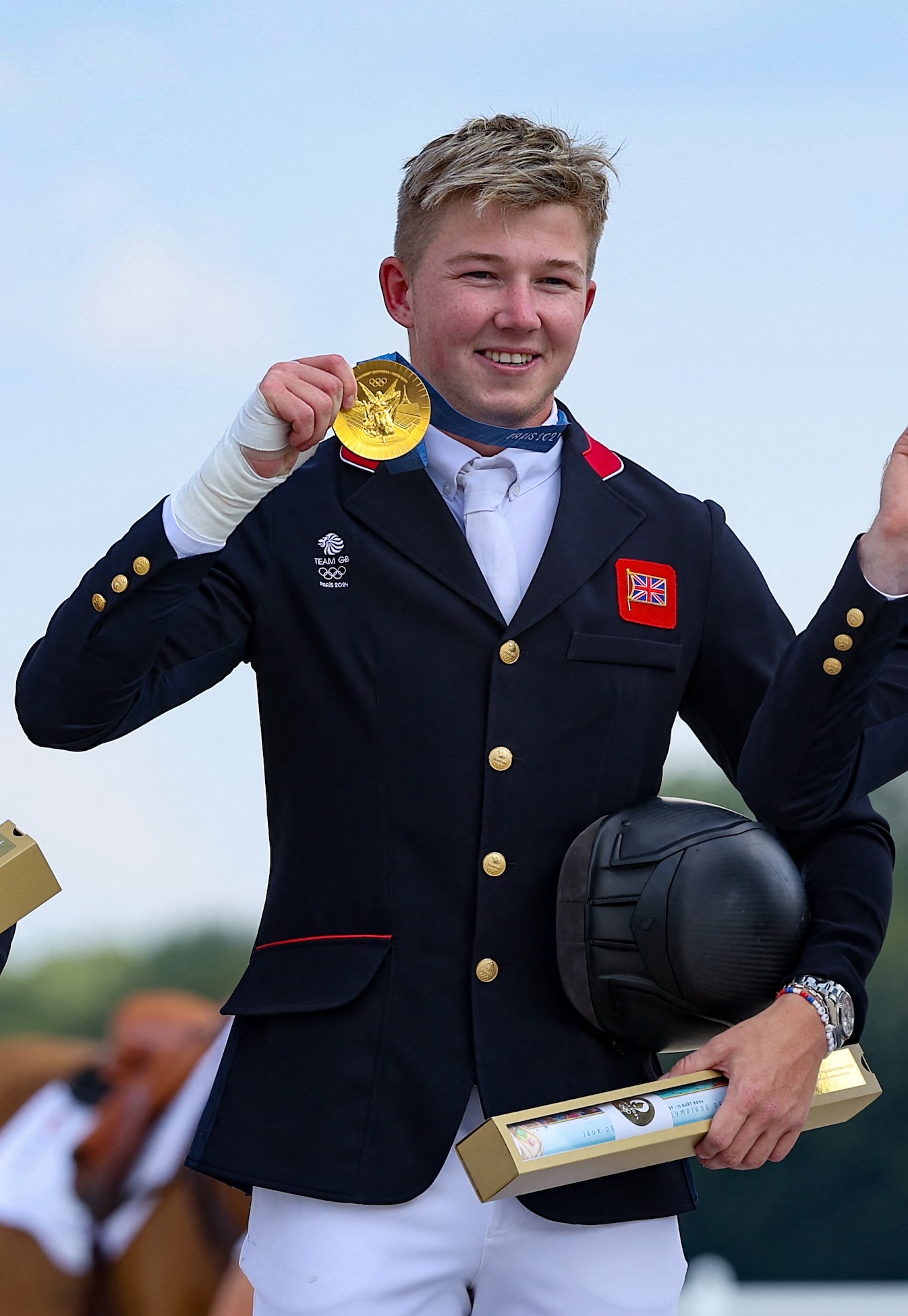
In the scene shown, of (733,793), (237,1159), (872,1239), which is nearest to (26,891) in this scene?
(237,1159)

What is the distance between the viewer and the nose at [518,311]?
6.77 feet

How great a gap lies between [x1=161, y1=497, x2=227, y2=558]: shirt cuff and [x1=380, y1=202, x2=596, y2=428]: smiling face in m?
0.46

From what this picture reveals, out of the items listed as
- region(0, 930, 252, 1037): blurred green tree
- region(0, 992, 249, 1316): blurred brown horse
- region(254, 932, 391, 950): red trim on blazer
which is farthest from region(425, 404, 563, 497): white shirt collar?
region(0, 930, 252, 1037): blurred green tree

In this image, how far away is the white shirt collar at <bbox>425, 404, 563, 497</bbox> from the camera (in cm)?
218

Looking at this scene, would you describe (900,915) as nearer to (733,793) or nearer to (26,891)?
(733,793)

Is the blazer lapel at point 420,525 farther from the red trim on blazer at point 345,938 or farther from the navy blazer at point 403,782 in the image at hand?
the red trim on blazer at point 345,938

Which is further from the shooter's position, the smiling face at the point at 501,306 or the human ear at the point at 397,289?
the human ear at the point at 397,289

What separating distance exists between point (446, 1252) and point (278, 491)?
96cm

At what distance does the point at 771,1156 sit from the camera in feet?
6.20

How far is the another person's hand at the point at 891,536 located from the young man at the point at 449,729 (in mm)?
278

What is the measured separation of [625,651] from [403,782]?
34cm

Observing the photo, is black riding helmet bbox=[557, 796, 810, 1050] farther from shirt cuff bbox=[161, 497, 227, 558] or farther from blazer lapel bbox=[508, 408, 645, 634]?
shirt cuff bbox=[161, 497, 227, 558]

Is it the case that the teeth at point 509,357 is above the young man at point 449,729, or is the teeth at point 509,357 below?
above

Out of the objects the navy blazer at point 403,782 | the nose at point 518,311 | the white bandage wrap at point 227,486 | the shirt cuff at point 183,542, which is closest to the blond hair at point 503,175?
the nose at point 518,311
